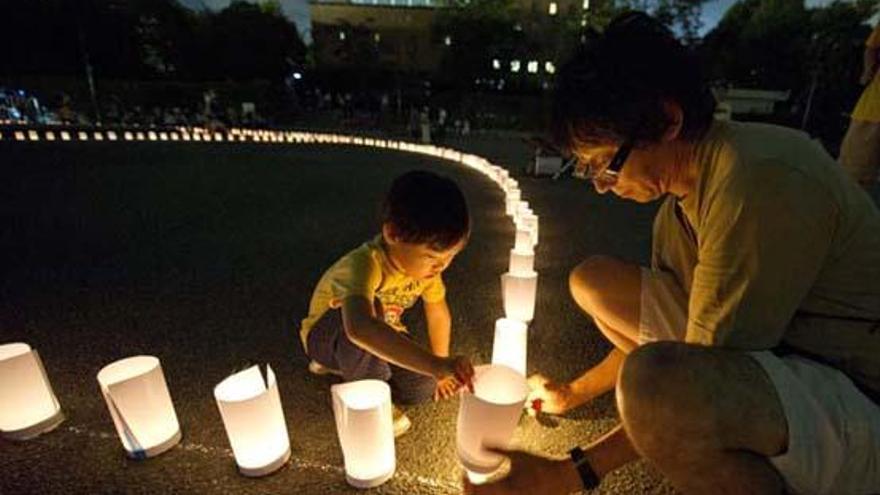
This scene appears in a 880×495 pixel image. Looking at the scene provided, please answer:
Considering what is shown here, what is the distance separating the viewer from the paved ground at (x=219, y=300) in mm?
1447

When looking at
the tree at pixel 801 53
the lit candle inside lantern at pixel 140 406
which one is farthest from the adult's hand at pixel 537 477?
the tree at pixel 801 53

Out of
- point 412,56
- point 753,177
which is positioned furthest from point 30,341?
point 412,56

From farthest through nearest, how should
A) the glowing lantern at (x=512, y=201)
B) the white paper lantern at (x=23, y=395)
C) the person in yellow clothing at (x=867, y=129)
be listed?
1. the glowing lantern at (x=512, y=201)
2. the person in yellow clothing at (x=867, y=129)
3. the white paper lantern at (x=23, y=395)

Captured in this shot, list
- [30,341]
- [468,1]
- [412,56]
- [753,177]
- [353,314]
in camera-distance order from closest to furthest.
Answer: [753,177], [353,314], [30,341], [468,1], [412,56]

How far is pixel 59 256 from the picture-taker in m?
3.45

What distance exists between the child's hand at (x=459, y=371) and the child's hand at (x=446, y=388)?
0.10 feet

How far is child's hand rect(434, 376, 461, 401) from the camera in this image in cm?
143

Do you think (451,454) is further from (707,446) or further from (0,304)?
(0,304)

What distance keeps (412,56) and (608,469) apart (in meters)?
43.1

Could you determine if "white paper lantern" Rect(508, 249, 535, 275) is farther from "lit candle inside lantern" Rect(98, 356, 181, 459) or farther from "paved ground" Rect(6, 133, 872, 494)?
"lit candle inside lantern" Rect(98, 356, 181, 459)

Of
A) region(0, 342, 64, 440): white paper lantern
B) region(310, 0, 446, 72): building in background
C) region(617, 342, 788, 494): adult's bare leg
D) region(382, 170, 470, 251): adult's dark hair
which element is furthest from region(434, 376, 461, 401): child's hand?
region(310, 0, 446, 72): building in background

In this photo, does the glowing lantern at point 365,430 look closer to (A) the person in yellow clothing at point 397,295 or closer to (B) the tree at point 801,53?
(A) the person in yellow clothing at point 397,295

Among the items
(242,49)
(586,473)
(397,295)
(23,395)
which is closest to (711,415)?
(586,473)

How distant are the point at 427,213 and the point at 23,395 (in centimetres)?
142
